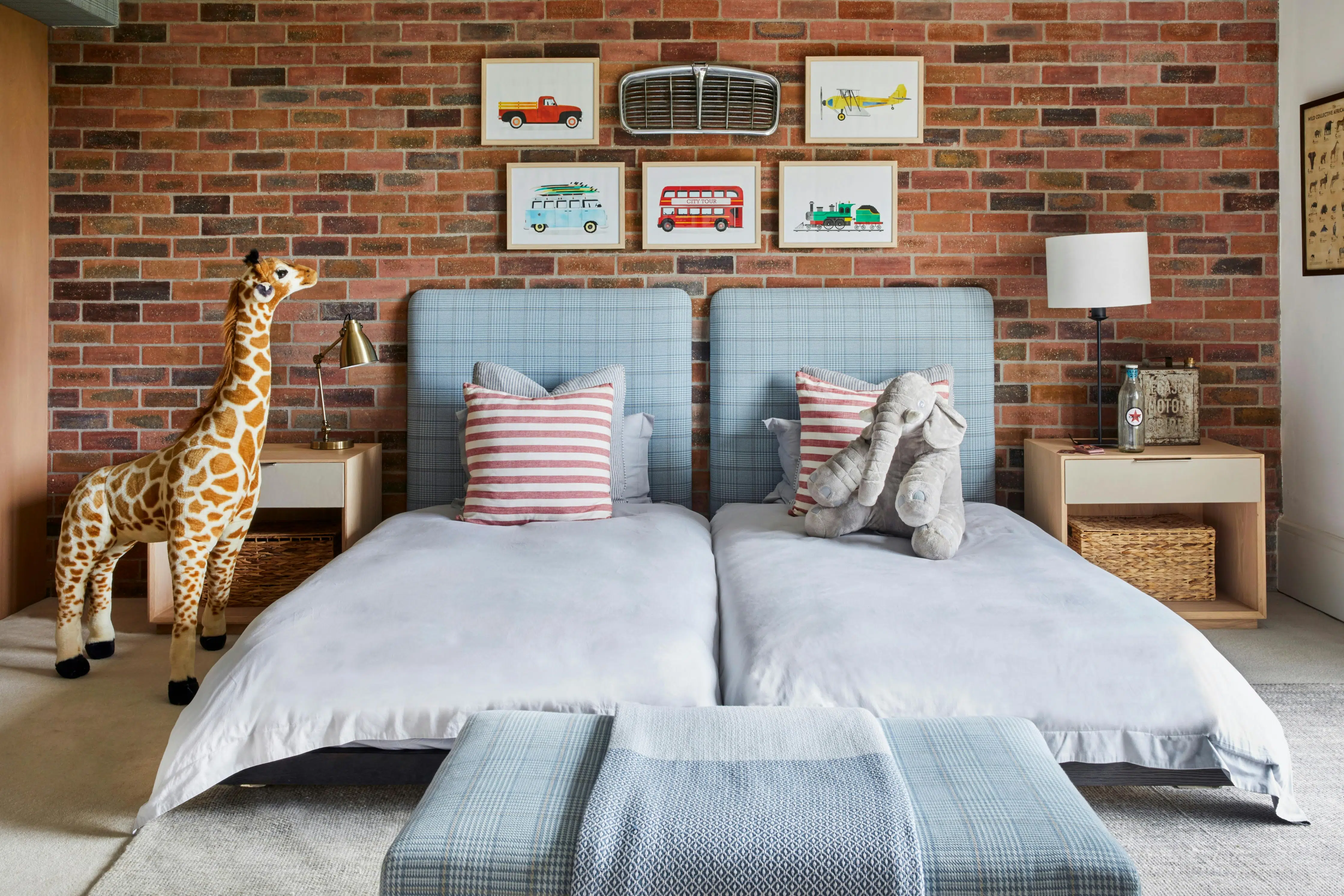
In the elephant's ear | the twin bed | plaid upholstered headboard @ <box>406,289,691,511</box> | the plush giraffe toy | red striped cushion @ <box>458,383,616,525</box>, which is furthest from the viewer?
plaid upholstered headboard @ <box>406,289,691,511</box>

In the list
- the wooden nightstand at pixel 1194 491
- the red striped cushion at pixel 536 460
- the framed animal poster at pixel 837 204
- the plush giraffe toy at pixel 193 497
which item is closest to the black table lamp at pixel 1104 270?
the wooden nightstand at pixel 1194 491

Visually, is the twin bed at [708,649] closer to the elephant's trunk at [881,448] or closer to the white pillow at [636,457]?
the elephant's trunk at [881,448]

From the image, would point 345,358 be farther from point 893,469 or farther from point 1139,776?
point 1139,776

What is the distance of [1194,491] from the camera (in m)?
3.18

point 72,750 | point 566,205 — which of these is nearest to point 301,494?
point 72,750

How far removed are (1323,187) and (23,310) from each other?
4.54 metres

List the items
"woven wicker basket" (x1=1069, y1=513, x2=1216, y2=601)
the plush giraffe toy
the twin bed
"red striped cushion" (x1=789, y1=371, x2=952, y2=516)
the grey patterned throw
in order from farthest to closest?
"woven wicker basket" (x1=1069, y1=513, x2=1216, y2=601), "red striped cushion" (x1=789, y1=371, x2=952, y2=516), the plush giraffe toy, the twin bed, the grey patterned throw

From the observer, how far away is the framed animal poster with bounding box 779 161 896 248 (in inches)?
140

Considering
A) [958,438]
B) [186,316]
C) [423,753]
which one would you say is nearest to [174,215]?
[186,316]

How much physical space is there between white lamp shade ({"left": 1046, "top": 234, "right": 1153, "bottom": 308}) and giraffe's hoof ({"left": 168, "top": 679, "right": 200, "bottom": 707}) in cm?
294

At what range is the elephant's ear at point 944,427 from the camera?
278cm

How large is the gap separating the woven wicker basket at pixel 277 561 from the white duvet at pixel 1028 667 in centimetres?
171

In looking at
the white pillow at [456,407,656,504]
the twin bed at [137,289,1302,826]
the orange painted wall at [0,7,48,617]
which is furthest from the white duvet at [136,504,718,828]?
the orange painted wall at [0,7,48,617]

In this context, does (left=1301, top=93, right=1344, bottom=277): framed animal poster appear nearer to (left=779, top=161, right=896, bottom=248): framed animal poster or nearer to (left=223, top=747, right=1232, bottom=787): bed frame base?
(left=779, top=161, right=896, bottom=248): framed animal poster
